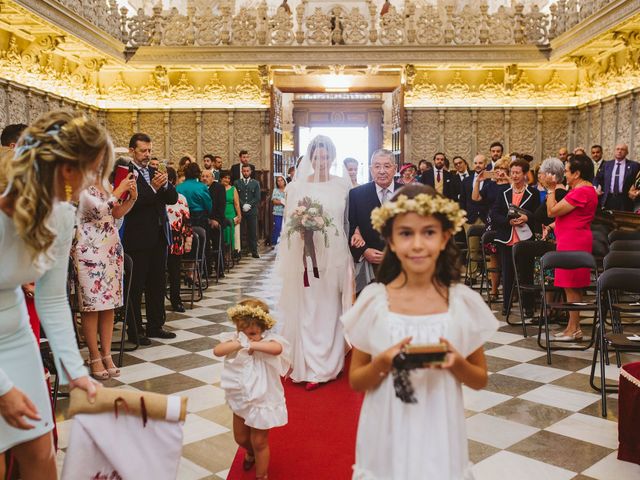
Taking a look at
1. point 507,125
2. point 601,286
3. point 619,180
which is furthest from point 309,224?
point 507,125

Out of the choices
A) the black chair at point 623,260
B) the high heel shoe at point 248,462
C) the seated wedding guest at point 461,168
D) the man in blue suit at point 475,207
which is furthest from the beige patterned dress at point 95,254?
the seated wedding guest at point 461,168

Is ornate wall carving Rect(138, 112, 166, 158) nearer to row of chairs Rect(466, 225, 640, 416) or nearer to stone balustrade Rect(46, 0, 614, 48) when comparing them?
stone balustrade Rect(46, 0, 614, 48)

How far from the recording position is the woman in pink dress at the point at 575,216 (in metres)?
5.83

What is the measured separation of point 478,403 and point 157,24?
12497 mm

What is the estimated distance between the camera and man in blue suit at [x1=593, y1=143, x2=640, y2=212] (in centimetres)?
1055

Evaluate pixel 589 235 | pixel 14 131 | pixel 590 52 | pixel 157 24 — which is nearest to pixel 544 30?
pixel 590 52

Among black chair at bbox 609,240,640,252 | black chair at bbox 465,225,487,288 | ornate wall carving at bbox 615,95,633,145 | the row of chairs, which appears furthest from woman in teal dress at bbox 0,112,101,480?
ornate wall carving at bbox 615,95,633,145

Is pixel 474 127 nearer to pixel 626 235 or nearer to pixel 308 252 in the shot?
pixel 626 235

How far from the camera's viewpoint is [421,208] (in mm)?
1926

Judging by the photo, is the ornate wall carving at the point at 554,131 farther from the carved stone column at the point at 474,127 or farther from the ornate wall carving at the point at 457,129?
the ornate wall carving at the point at 457,129

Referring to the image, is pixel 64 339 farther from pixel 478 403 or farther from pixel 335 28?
pixel 335 28

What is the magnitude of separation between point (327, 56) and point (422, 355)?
1310 centimetres

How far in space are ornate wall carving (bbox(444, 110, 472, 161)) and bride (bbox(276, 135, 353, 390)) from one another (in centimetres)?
1082

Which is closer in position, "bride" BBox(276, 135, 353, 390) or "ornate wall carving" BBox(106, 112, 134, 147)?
"bride" BBox(276, 135, 353, 390)
